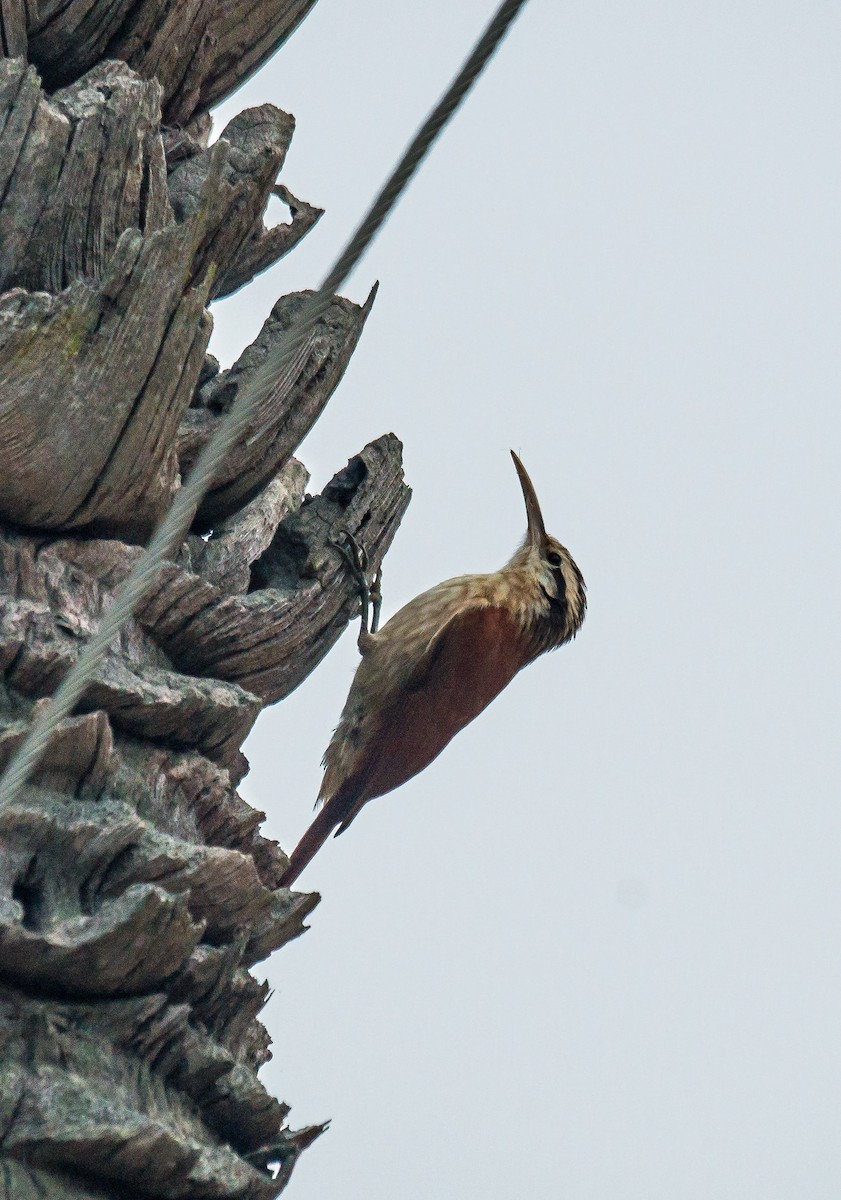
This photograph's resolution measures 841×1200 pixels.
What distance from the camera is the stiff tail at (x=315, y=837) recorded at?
178 inches

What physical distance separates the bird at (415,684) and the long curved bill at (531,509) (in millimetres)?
453

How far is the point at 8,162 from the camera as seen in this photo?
2.54 meters

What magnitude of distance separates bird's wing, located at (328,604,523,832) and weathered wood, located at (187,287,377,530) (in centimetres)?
193

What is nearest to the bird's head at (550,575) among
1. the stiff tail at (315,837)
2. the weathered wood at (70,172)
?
the stiff tail at (315,837)

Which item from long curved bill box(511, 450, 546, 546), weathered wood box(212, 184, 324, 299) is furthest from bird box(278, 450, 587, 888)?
weathered wood box(212, 184, 324, 299)

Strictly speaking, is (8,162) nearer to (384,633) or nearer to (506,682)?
(384,633)

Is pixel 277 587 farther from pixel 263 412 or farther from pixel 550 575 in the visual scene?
pixel 550 575

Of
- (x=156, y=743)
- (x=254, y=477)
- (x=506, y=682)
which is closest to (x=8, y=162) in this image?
(x=254, y=477)

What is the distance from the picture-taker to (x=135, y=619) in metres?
2.60

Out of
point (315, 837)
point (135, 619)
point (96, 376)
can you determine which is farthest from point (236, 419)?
point (315, 837)

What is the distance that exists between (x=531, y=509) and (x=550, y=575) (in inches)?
11.2

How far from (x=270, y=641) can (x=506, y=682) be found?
258 centimetres

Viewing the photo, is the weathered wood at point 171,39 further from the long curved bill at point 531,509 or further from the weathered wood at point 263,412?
the long curved bill at point 531,509

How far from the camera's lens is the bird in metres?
4.93
